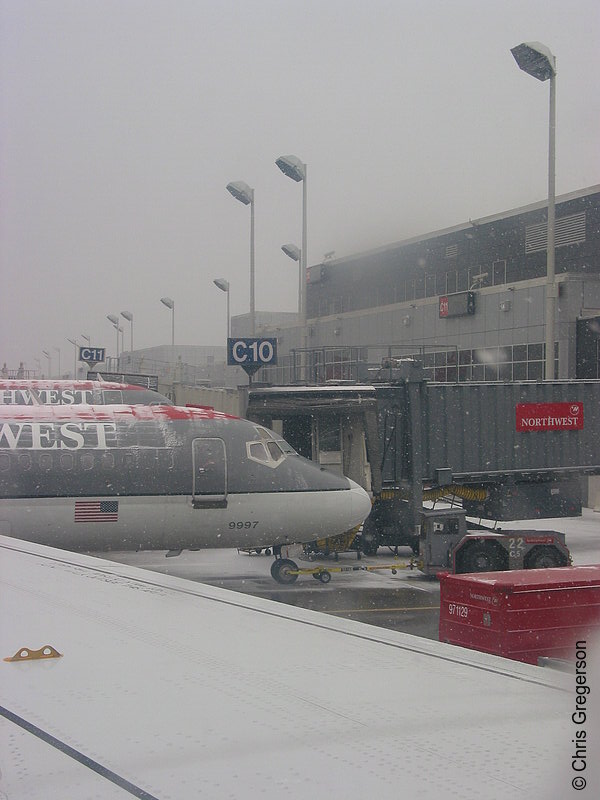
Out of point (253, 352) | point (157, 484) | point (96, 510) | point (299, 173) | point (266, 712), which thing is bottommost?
point (96, 510)

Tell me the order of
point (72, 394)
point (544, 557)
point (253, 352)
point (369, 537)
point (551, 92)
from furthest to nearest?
point (72, 394) → point (551, 92) → point (253, 352) → point (369, 537) → point (544, 557)

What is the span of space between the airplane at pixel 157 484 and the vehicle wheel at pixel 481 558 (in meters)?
2.49

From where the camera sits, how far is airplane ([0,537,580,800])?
4.11m

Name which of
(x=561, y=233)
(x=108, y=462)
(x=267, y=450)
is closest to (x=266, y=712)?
(x=108, y=462)

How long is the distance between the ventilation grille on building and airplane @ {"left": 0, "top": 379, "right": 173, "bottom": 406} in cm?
2470

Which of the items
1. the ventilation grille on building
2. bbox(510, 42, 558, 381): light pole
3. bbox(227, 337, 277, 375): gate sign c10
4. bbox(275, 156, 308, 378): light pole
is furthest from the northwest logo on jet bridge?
the ventilation grille on building

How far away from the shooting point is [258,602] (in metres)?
8.19

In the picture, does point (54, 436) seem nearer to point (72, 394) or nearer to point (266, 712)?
point (72, 394)

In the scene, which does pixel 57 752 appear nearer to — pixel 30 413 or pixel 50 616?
pixel 50 616

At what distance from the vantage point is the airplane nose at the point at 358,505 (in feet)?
62.5

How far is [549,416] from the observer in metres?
24.2

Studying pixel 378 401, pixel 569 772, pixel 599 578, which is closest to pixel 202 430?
pixel 378 401

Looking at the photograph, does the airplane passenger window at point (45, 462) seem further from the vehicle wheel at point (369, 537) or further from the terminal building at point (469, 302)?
the terminal building at point (469, 302)

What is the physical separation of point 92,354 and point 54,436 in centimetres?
2564
